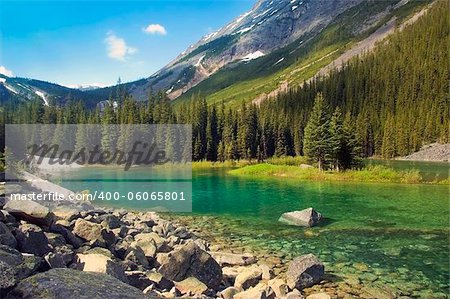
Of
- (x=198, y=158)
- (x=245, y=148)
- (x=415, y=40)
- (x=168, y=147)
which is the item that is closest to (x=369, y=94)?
(x=415, y=40)

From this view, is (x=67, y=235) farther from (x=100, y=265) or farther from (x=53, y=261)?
(x=53, y=261)

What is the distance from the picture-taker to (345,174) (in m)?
61.8

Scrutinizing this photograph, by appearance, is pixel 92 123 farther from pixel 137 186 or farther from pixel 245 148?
pixel 137 186

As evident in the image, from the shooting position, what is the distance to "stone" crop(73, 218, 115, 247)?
15779 millimetres

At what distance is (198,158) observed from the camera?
108 metres

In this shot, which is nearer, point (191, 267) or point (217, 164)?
point (191, 267)

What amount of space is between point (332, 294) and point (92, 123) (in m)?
109

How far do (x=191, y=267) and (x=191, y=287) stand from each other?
1357mm

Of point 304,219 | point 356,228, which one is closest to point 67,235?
point 304,219

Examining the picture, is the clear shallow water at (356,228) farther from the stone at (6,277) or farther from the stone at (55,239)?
the stone at (6,277)

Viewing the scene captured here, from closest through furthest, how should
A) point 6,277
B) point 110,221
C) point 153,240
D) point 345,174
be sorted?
point 6,277, point 153,240, point 110,221, point 345,174

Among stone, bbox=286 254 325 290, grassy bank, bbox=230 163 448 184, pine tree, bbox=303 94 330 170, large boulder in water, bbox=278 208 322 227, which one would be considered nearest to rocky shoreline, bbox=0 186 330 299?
stone, bbox=286 254 325 290

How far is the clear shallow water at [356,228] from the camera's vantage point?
17.4 meters

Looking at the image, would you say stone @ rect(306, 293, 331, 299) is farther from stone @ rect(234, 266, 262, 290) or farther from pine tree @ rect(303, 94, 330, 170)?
pine tree @ rect(303, 94, 330, 170)
